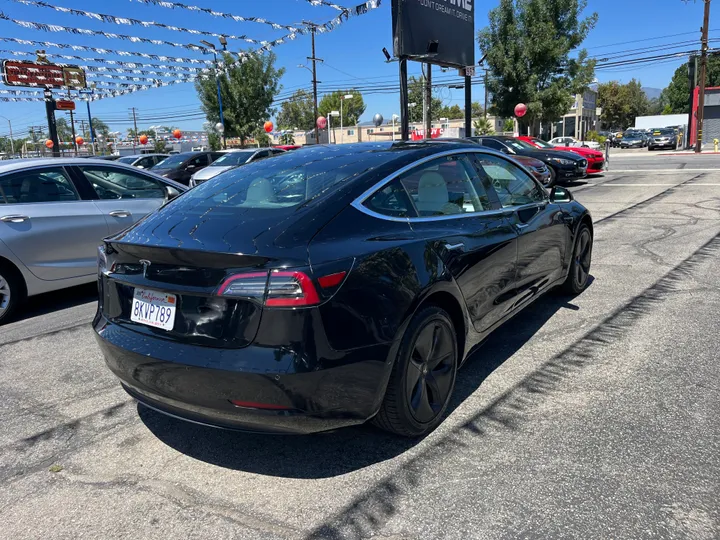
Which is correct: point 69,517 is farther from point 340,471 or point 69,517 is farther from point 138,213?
point 138,213

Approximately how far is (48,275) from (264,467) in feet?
12.9

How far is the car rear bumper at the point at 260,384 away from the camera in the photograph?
2.36m

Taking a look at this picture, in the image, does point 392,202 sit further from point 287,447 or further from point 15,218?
point 15,218

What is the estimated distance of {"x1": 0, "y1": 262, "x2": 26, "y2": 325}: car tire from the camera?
5301mm

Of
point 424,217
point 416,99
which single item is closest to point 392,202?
point 424,217

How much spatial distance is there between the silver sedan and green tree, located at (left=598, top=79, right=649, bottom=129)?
94547 millimetres

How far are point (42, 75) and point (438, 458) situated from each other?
94.5 ft

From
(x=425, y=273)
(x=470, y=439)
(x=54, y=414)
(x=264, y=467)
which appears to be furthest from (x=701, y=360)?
(x=54, y=414)

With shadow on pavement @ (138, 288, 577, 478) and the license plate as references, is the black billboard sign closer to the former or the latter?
shadow on pavement @ (138, 288, 577, 478)

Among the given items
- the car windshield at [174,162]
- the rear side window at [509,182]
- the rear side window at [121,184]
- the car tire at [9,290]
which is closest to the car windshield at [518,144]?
the car windshield at [174,162]

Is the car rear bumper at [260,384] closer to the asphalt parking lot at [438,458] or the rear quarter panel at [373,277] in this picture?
the rear quarter panel at [373,277]

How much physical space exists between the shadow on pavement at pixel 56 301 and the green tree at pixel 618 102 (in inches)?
3728

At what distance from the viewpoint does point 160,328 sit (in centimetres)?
262

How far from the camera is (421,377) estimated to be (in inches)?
116
